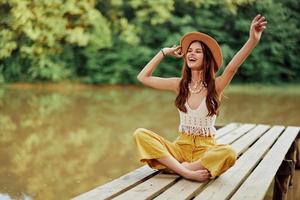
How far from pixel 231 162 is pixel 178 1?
1098cm

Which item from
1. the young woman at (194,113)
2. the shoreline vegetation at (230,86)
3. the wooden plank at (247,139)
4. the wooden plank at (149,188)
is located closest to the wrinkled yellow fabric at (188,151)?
the young woman at (194,113)

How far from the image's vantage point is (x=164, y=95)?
10.3 metres

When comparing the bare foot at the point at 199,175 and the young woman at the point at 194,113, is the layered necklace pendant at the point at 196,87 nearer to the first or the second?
the young woman at the point at 194,113

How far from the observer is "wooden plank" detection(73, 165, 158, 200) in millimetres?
2223

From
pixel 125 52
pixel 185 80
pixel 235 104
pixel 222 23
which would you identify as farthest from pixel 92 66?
pixel 185 80

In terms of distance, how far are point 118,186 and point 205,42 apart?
89cm

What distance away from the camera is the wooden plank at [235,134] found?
3868 millimetres

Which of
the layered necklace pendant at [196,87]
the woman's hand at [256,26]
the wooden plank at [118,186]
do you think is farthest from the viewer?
the layered necklace pendant at [196,87]

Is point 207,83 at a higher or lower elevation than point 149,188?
higher

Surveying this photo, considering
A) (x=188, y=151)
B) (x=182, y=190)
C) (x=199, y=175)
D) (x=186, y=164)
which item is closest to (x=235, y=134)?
(x=188, y=151)

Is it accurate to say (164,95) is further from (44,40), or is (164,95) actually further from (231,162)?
(231,162)

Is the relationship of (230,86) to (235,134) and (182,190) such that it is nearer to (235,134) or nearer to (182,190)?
(235,134)

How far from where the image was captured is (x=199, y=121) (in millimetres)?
2820

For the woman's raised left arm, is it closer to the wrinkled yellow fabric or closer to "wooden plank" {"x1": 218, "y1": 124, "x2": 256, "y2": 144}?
the wrinkled yellow fabric
